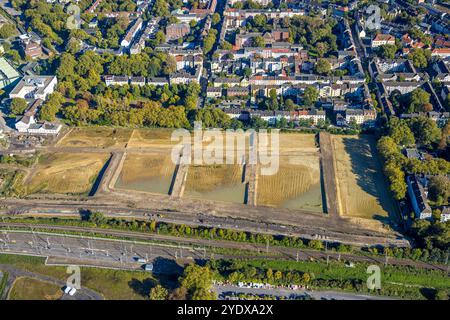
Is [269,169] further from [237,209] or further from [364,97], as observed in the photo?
[364,97]

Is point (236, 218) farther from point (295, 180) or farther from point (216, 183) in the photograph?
point (295, 180)

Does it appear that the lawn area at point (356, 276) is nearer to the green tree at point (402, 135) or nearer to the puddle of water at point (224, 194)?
the puddle of water at point (224, 194)

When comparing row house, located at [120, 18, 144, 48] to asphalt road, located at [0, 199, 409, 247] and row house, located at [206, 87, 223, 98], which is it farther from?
asphalt road, located at [0, 199, 409, 247]

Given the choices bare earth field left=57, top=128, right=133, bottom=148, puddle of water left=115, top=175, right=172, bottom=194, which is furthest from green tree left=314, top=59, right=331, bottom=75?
puddle of water left=115, top=175, right=172, bottom=194

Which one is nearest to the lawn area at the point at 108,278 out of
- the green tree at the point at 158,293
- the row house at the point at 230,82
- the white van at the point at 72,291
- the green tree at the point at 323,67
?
the white van at the point at 72,291

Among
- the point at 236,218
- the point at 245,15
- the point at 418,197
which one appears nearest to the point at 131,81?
the point at 245,15

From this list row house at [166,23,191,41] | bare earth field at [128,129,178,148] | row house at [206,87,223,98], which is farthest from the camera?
row house at [166,23,191,41]
